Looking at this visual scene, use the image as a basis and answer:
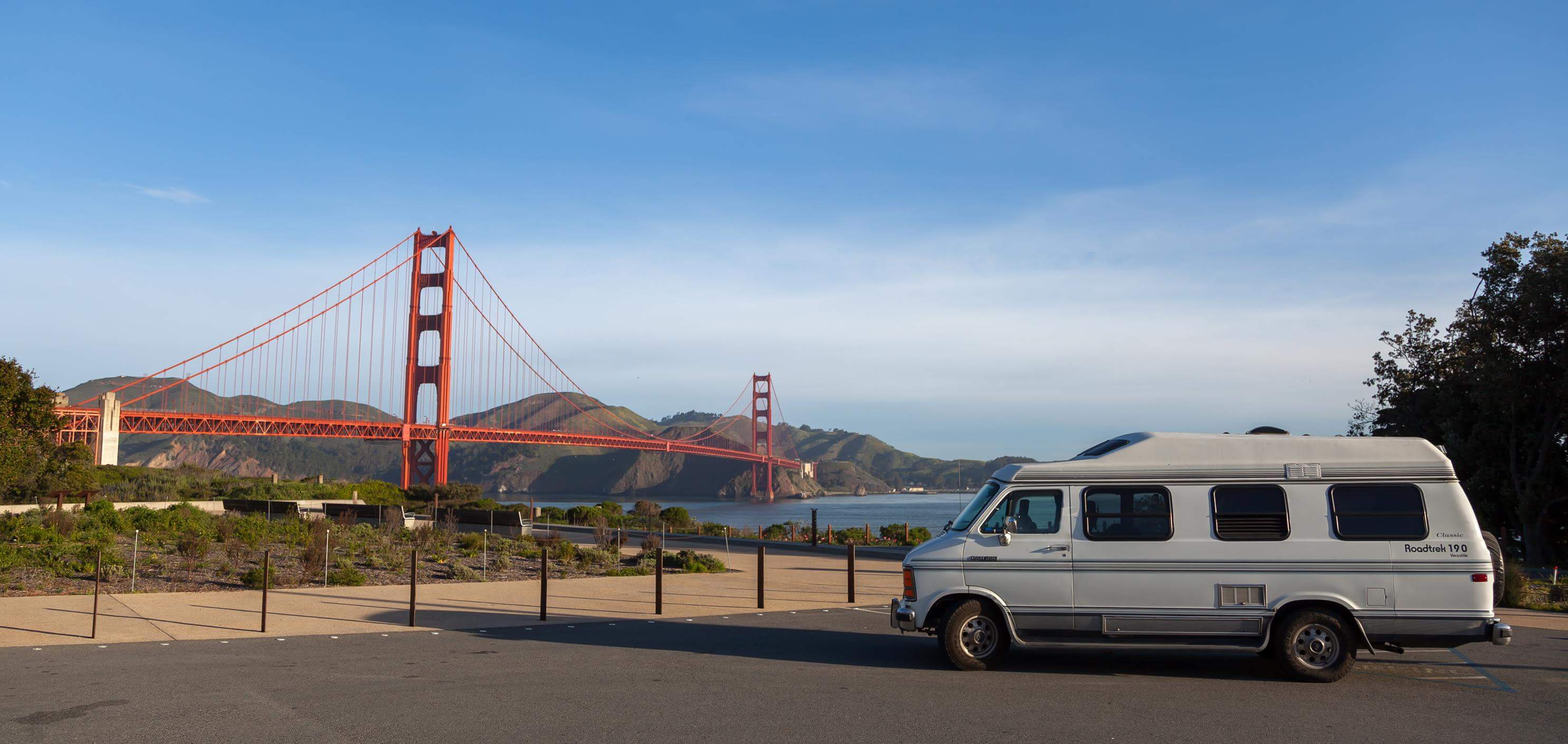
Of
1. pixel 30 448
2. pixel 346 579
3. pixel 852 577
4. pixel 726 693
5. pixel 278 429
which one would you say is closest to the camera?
pixel 726 693

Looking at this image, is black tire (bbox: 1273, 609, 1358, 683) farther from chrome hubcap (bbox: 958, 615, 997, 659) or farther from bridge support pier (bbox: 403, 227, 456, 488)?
bridge support pier (bbox: 403, 227, 456, 488)

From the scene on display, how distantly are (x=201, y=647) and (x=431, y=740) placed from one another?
5245mm

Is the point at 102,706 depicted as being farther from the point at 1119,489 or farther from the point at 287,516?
the point at 287,516

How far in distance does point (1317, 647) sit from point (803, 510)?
9034cm

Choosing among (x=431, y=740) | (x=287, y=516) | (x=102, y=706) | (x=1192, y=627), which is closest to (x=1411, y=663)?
(x=1192, y=627)

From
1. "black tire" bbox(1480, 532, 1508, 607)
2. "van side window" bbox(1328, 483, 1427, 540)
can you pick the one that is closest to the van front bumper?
"van side window" bbox(1328, 483, 1427, 540)

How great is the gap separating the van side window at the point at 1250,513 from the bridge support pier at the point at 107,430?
51.6 metres

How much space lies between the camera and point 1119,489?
371 inches

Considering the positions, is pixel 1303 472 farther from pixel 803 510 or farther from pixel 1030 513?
pixel 803 510

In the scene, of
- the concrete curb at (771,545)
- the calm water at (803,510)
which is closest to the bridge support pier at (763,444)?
the calm water at (803,510)

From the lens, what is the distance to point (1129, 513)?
9.35 metres

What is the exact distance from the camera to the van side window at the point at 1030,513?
943cm

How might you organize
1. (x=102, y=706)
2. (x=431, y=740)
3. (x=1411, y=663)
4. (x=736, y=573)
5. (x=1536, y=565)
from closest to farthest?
(x=431, y=740) → (x=102, y=706) → (x=1411, y=663) → (x=736, y=573) → (x=1536, y=565)

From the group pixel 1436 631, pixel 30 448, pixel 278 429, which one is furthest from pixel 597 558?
pixel 278 429
